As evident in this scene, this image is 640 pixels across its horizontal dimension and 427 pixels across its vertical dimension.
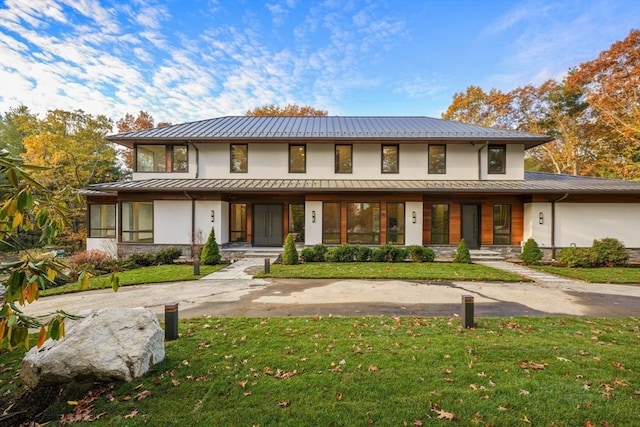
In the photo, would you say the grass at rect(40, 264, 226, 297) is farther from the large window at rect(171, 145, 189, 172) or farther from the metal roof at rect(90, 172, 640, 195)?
the large window at rect(171, 145, 189, 172)

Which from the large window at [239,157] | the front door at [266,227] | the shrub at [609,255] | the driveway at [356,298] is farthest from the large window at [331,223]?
the shrub at [609,255]

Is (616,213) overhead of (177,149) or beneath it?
beneath

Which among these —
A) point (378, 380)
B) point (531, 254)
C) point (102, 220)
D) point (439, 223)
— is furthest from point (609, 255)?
point (102, 220)

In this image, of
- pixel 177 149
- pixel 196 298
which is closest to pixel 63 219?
pixel 196 298

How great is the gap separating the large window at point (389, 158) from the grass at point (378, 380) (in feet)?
37.6

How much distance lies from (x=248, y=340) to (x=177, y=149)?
13.8m

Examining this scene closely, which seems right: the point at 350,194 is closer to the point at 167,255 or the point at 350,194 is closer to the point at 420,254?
the point at 420,254

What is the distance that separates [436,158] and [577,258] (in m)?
7.49

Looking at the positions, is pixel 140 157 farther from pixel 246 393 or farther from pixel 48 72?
pixel 246 393

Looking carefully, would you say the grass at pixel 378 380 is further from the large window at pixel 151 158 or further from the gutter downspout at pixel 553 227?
the large window at pixel 151 158

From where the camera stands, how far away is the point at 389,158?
1595cm

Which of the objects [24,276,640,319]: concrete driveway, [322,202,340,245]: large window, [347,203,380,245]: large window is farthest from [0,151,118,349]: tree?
[347,203,380,245]: large window

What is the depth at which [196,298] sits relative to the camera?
7.78m

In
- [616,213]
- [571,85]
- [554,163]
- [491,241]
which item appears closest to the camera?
[616,213]
